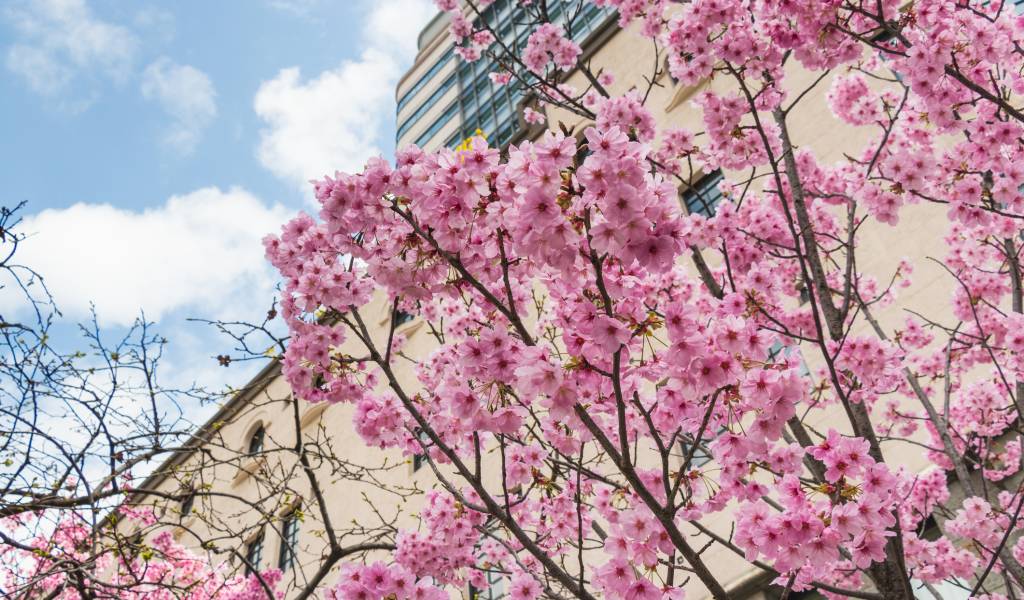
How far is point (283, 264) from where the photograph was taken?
4125 mm

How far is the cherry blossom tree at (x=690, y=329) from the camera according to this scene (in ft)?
9.44

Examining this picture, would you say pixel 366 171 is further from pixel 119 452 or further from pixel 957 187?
pixel 957 187

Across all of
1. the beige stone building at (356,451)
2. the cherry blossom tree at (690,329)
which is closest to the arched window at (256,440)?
the beige stone building at (356,451)

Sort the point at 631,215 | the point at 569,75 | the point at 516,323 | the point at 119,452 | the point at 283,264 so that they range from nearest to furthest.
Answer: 1. the point at 631,215
2. the point at 516,323
3. the point at 283,264
4. the point at 119,452
5. the point at 569,75

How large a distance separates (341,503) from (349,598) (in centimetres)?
1349

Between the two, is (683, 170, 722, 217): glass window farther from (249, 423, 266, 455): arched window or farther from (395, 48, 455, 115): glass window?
(395, 48, 455, 115): glass window

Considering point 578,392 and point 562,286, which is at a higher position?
point 562,286

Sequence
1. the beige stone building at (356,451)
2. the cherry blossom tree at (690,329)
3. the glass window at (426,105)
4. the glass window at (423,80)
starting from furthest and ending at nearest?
the glass window at (423,80)
the glass window at (426,105)
the beige stone building at (356,451)
the cherry blossom tree at (690,329)

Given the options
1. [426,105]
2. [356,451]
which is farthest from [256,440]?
[426,105]

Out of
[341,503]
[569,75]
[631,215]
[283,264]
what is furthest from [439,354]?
[569,75]

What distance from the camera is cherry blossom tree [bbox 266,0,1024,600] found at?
113 inches

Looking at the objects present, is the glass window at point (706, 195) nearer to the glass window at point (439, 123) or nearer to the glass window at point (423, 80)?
the glass window at point (439, 123)

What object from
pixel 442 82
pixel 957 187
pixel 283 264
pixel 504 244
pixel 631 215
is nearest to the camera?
pixel 631 215

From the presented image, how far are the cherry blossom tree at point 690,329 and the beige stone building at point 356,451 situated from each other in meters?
0.35
